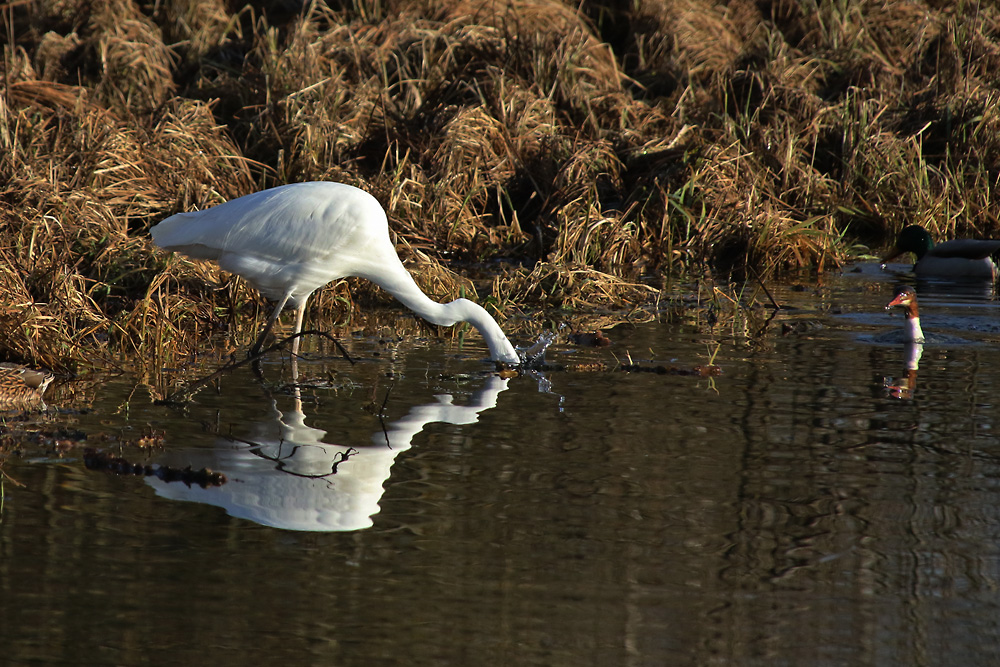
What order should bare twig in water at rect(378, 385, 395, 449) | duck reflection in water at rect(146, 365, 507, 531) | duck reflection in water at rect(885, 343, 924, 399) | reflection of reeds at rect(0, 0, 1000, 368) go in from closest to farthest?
duck reflection in water at rect(146, 365, 507, 531) → bare twig in water at rect(378, 385, 395, 449) → duck reflection in water at rect(885, 343, 924, 399) → reflection of reeds at rect(0, 0, 1000, 368)

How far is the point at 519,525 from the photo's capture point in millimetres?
4133

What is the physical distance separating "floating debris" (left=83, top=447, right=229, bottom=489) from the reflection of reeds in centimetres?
233

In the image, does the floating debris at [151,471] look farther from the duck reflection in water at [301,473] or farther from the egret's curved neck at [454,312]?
the egret's curved neck at [454,312]

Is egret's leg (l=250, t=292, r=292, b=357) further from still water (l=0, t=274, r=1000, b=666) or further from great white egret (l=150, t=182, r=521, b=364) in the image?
still water (l=0, t=274, r=1000, b=666)

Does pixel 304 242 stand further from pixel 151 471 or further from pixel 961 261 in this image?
pixel 961 261

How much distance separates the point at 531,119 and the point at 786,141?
2.82 metres

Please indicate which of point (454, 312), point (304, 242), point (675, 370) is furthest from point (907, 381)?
point (304, 242)

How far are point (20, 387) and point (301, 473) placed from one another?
172cm

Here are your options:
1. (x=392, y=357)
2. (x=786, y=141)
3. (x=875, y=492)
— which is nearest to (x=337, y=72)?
(x=786, y=141)

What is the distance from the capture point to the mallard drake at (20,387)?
5.48 m

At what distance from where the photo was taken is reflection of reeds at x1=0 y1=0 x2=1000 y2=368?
8.86 metres

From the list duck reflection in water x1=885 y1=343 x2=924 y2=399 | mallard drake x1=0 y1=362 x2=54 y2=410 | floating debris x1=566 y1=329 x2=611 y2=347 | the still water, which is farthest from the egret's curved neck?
mallard drake x1=0 y1=362 x2=54 y2=410

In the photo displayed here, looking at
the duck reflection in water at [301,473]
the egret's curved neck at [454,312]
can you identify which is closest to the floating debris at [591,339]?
the egret's curved neck at [454,312]

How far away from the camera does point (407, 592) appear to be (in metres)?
3.53
